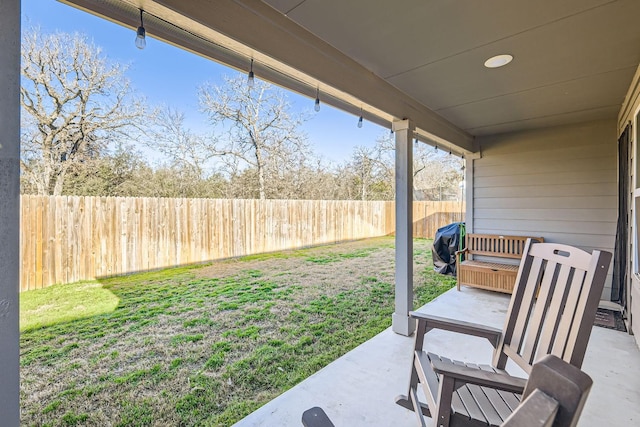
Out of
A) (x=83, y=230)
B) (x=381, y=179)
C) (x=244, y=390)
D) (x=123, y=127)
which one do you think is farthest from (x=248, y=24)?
(x=381, y=179)

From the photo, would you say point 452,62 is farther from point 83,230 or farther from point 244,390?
point 83,230

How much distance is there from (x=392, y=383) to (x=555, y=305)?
119cm

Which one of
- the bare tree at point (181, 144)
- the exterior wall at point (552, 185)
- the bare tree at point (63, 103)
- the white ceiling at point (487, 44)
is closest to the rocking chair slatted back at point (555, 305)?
the white ceiling at point (487, 44)

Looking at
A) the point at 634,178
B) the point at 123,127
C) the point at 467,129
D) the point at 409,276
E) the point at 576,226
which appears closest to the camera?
the point at 634,178

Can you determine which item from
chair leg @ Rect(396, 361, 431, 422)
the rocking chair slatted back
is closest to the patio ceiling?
the rocking chair slatted back

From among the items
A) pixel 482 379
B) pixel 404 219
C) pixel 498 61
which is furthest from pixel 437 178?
pixel 482 379

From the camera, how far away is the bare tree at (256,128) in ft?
27.6

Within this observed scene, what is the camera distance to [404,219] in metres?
2.99

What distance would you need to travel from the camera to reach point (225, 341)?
282 centimetres

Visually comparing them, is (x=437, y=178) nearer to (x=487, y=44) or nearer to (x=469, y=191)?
(x=469, y=191)

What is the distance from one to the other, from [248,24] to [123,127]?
239 inches

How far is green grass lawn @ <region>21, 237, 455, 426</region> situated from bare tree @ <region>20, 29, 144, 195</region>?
2.28 m

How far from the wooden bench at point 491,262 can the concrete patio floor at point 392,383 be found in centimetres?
109

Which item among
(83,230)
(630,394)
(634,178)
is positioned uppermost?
(634,178)
